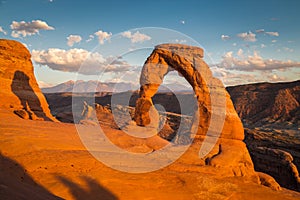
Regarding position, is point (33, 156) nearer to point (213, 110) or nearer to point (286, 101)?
point (213, 110)

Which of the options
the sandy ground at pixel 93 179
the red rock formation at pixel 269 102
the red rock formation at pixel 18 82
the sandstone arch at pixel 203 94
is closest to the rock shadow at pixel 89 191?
the sandy ground at pixel 93 179

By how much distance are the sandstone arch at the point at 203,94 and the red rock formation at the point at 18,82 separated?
6.58 meters

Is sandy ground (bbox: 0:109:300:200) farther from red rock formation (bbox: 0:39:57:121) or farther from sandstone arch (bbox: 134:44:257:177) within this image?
red rock formation (bbox: 0:39:57:121)

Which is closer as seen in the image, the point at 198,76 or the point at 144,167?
the point at 144,167

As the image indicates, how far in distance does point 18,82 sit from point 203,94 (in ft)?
37.3

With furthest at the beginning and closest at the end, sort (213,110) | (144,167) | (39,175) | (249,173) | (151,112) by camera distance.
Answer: (151,112), (213,110), (249,173), (144,167), (39,175)

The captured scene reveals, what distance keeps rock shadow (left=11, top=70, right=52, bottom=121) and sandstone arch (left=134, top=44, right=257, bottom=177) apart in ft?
21.1

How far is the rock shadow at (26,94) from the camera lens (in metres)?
14.1

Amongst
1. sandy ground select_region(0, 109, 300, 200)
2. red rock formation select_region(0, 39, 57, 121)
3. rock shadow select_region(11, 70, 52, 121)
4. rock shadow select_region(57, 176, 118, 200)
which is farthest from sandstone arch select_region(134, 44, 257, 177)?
red rock formation select_region(0, 39, 57, 121)

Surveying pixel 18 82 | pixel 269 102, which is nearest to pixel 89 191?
pixel 18 82

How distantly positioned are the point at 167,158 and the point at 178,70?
251 inches

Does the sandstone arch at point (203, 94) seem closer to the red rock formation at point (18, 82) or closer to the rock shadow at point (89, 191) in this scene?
the rock shadow at point (89, 191)

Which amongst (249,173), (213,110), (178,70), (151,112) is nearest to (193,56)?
(178,70)

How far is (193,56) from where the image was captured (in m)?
12.4
